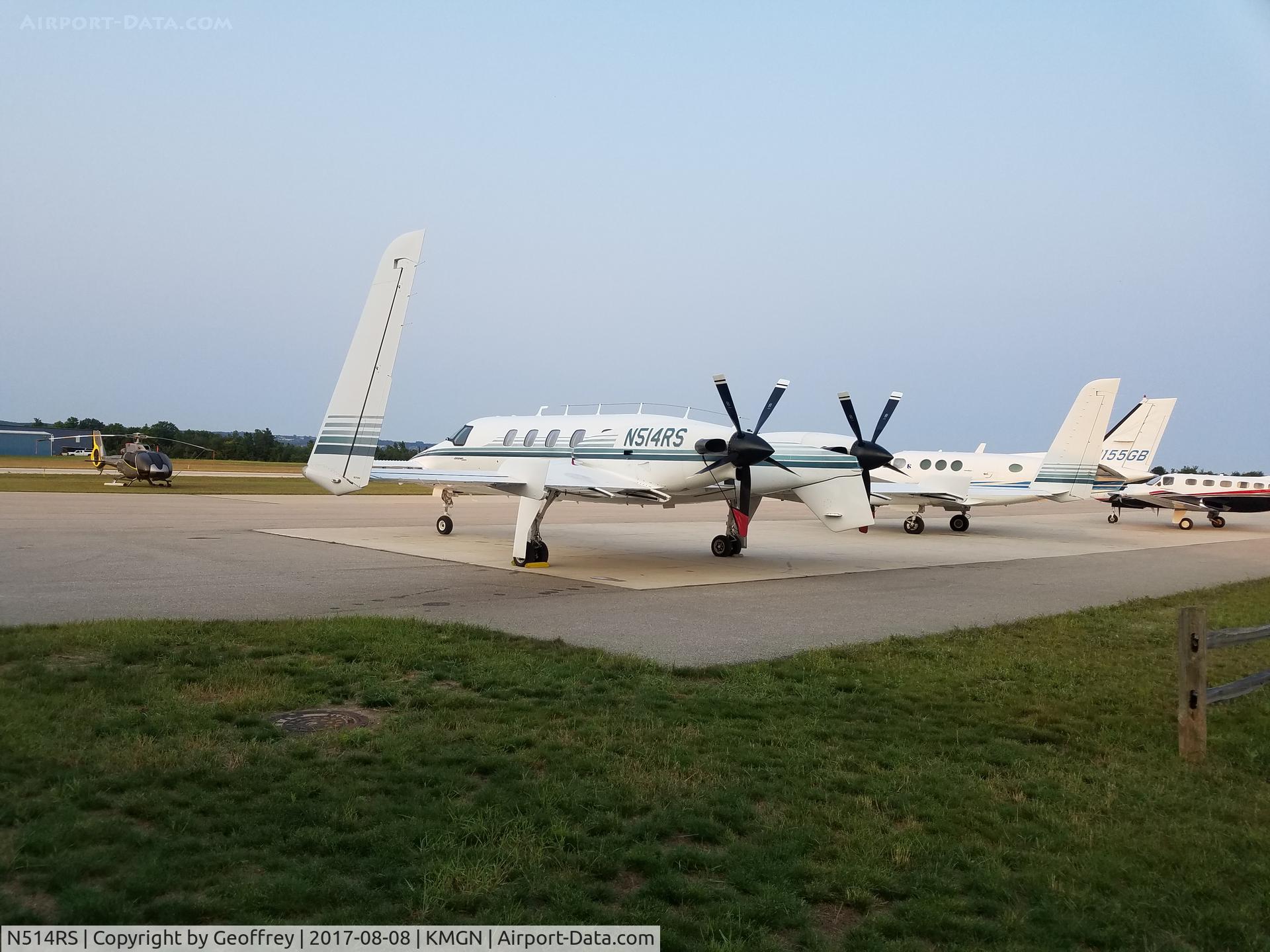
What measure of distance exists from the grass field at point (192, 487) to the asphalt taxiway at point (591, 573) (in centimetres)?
733

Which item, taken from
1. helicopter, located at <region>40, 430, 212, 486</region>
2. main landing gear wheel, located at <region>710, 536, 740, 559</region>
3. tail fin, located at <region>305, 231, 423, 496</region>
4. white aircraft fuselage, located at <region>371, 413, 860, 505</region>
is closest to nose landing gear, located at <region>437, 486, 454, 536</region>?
Result: white aircraft fuselage, located at <region>371, 413, 860, 505</region>

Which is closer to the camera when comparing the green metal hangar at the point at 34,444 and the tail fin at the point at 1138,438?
the tail fin at the point at 1138,438

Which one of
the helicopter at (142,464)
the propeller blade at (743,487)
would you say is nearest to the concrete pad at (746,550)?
the propeller blade at (743,487)

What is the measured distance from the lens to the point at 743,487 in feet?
Answer: 56.1

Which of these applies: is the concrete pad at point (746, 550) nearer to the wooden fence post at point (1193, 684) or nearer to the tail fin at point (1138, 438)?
the tail fin at point (1138, 438)

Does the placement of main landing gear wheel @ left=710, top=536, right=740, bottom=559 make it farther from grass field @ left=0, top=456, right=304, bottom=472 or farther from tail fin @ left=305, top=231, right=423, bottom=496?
grass field @ left=0, top=456, right=304, bottom=472

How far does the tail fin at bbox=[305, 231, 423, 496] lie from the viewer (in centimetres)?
1069

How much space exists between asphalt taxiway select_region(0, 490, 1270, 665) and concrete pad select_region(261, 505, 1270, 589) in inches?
5.5

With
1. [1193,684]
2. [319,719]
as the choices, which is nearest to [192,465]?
[319,719]

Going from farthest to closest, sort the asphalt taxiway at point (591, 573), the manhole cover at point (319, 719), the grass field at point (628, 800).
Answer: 1. the asphalt taxiway at point (591, 573)
2. the manhole cover at point (319, 719)
3. the grass field at point (628, 800)

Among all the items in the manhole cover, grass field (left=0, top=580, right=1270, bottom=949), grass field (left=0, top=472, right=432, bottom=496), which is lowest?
the manhole cover

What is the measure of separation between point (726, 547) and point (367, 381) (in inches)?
478

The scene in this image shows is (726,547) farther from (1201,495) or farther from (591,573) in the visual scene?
(1201,495)

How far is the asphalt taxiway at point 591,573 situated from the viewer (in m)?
12.0
